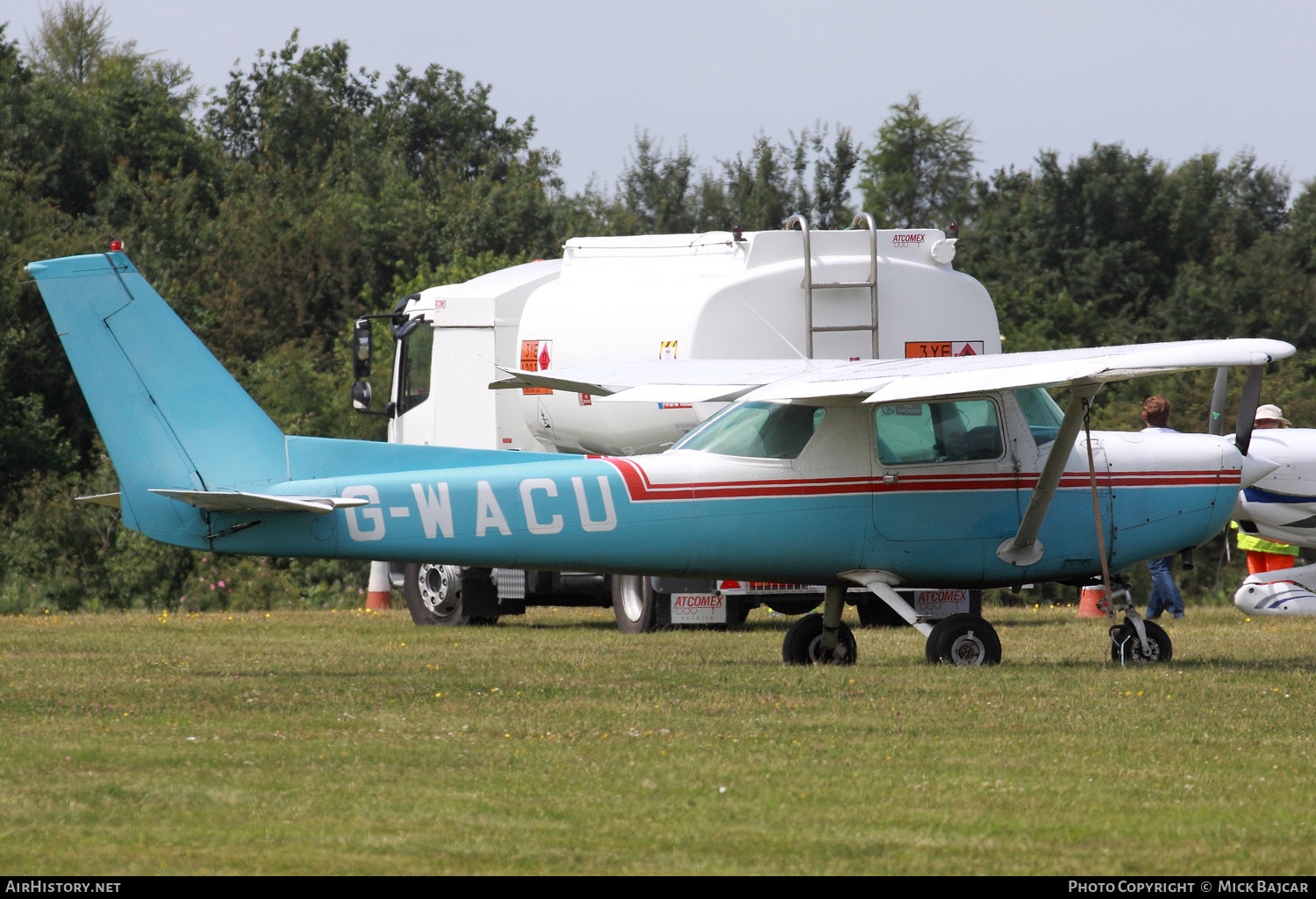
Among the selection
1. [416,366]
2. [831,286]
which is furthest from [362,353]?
[831,286]

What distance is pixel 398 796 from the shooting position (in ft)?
21.5

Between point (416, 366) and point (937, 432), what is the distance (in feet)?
31.4

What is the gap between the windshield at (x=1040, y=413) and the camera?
11438mm

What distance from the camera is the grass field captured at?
5.62 m

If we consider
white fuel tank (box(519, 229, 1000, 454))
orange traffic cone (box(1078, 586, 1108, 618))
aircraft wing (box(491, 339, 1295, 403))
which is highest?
white fuel tank (box(519, 229, 1000, 454))

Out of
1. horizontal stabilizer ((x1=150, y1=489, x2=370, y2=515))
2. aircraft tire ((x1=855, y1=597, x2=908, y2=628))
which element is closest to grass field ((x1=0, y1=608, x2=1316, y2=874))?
horizontal stabilizer ((x1=150, y1=489, x2=370, y2=515))

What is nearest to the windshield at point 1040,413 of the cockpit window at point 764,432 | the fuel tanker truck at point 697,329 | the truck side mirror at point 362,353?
the cockpit window at point 764,432

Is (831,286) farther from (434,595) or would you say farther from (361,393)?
(361,393)

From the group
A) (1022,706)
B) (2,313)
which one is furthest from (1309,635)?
(2,313)

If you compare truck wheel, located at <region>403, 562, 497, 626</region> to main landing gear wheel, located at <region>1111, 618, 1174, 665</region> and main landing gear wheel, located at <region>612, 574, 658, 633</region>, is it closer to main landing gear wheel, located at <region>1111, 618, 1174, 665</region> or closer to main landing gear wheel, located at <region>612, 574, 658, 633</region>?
main landing gear wheel, located at <region>612, 574, 658, 633</region>

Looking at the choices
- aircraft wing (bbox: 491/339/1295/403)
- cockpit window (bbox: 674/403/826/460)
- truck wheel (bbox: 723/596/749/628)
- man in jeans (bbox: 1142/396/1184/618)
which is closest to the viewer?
aircraft wing (bbox: 491/339/1295/403)

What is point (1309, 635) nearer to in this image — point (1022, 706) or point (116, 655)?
point (1022, 706)

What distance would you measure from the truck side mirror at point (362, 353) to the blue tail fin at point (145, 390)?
32.2 feet

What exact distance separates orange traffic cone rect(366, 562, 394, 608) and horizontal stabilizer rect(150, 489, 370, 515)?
34.5ft
